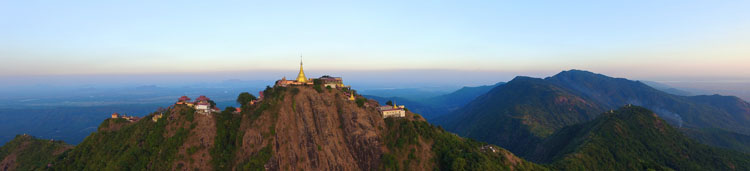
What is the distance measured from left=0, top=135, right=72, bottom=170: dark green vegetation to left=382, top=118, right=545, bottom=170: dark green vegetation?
116 metres

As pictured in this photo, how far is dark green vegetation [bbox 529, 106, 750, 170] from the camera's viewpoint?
4666 inches

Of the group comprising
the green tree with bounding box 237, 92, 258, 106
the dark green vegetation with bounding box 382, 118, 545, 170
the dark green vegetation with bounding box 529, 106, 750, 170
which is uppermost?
the green tree with bounding box 237, 92, 258, 106

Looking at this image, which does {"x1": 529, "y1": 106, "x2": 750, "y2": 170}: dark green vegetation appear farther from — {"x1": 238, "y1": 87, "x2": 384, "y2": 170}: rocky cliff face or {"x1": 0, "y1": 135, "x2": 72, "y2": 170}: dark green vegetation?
{"x1": 0, "y1": 135, "x2": 72, "y2": 170}: dark green vegetation

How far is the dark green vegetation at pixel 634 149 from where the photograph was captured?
119 meters

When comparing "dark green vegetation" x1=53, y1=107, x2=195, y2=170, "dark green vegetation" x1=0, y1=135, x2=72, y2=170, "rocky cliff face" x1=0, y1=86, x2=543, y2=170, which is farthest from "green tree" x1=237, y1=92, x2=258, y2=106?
"dark green vegetation" x1=0, y1=135, x2=72, y2=170

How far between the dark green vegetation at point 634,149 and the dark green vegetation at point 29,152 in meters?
186

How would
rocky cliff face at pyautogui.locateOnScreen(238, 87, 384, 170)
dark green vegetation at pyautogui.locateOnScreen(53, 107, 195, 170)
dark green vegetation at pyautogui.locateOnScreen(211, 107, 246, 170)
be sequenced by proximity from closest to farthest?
dark green vegetation at pyautogui.locateOnScreen(53, 107, 195, 170) < dark green vegetation at pyautogui.locateOnScreen(211, 107, 246, 170) < rocky cliff face at pyautogui.locateOnScreen(238, 87, 384, 170)

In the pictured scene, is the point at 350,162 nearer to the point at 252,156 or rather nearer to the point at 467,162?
the point at 252,156

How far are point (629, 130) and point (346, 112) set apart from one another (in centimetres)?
15125

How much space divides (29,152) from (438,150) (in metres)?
153

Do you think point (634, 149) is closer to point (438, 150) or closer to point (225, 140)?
point (438, 150)

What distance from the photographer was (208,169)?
240ft

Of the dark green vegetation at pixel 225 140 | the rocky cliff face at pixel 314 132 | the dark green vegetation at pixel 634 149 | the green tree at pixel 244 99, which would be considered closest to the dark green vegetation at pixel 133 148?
the dark green vegetation at pixel 225 140

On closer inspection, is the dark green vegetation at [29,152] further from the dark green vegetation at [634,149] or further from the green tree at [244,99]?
the dark green vegetation at [634,149]
